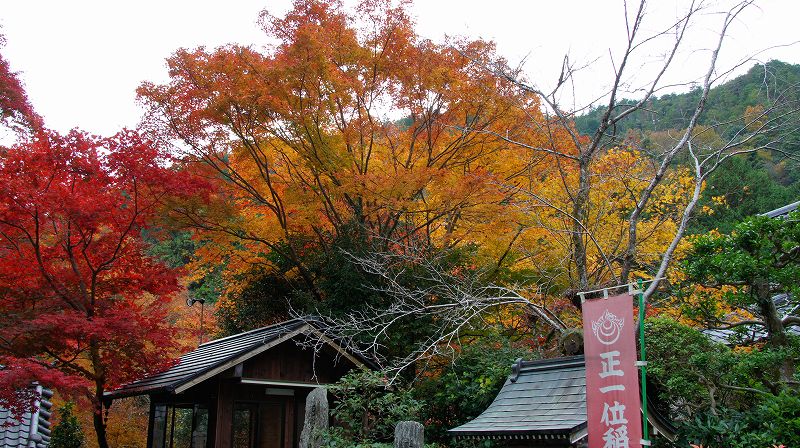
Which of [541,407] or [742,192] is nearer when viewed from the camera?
[541,407]

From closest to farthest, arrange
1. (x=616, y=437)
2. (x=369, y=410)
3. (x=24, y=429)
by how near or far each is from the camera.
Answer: (x=616, y=437) < (x=369, y=410) < (x=24, y=429)

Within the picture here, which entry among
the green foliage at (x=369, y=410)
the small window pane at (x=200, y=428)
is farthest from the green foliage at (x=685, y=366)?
the small window pane at (x=200, y=428)

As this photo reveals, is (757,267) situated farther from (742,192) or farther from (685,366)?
(742,192)

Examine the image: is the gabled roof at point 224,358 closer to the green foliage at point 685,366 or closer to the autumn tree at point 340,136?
the autumn tree at point 340,136

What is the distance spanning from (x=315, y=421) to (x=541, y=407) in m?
3.18

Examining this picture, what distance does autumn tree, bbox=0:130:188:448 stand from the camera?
36.8 feet

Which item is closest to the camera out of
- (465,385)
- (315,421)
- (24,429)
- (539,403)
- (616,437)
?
(616,437)

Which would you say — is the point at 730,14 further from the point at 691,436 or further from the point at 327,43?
the point at 327,43

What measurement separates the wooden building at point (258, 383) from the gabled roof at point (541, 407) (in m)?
3.65

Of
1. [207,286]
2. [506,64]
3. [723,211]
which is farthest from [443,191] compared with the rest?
[207,286]

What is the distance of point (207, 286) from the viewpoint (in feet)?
104

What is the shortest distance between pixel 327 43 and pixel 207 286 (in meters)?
20.4

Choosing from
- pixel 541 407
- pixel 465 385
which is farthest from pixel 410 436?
pixel 465 385

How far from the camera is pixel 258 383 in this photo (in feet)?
40.2
